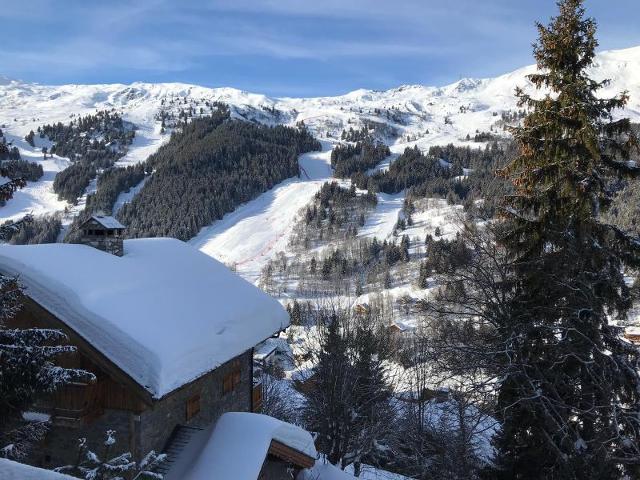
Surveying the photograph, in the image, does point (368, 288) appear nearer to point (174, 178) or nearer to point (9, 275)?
point (174, 178)

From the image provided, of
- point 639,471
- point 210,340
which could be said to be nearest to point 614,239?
point 639,471

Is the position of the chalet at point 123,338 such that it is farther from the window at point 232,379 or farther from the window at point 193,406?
the window at point 232,379

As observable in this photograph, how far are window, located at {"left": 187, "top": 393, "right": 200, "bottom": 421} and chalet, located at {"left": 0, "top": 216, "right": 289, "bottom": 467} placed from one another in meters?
0.02

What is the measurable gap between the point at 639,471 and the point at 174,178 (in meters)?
201

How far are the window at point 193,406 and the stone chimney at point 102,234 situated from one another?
4.82 metres

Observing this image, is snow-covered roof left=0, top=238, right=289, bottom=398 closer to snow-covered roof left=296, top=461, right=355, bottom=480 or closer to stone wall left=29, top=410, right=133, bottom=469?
stone wall left=29, top=410, right=133, bottom=469

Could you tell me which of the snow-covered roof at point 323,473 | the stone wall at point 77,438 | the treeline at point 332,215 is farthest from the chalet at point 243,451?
the treeline at point 332,215

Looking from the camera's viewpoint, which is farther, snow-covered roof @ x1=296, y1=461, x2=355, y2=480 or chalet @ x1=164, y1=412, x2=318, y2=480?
snow-covered roof @ x1=296, y1=461, x2=355, y2=480

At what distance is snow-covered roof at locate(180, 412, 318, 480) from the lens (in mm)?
10133

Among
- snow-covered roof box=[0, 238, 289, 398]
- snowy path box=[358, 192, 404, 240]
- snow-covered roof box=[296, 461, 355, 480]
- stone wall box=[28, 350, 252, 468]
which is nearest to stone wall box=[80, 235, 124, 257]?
snow-covered roof box=[0, 238, 289, 398]

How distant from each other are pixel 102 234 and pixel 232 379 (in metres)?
5.85

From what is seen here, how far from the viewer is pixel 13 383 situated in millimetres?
7402

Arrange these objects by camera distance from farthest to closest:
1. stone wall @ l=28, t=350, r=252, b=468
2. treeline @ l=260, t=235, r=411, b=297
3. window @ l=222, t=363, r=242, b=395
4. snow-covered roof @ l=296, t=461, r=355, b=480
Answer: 1. treeline @ l=260, t=235, r=411, b=297
2. snow-covered roof @ l=296, t=461, r=355, b=480
3. window @ l=222, t=363, r=242, b=395
4. stone wall @ l=28, t=350, r=252, b=468

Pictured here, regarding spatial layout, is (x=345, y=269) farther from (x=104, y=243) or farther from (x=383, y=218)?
(x=104, y=243)
